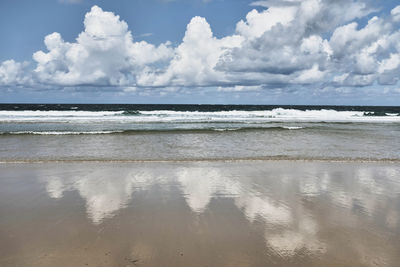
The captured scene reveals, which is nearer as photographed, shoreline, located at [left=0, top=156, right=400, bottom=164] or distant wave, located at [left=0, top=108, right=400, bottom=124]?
shoreline, located at [left=0, top=156, right=400, bottom=164]

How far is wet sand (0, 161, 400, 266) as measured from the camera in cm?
411

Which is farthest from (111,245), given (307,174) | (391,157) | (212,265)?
(391,157)

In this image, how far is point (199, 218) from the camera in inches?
216

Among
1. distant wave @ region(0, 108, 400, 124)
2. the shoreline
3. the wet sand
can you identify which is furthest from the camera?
distant wave @ region(0, 108, 400, 124)

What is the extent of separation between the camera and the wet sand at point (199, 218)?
4109 millimetres

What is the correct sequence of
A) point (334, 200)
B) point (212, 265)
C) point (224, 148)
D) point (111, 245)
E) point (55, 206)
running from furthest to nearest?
point (224, 148) → point (334, 200) → point (55, 206) → point (111, 245) → point (212, 265)

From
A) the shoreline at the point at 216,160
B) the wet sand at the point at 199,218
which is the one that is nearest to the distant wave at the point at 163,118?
the shoreline at the point at 216,160

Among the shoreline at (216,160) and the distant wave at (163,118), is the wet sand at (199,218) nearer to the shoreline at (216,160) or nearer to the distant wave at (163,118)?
the shoreline at (216,160)

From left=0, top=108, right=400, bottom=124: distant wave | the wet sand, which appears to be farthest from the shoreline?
left=0, top=108, right=400, bottom=124: distant wave

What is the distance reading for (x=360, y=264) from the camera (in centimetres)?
393

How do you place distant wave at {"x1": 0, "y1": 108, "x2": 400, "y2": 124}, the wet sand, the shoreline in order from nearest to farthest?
the wet sand < the shoreline < distant wave at {"x1": 0, "y1": 108, "x2": 400, "y2": 124}

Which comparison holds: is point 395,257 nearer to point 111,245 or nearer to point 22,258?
point 111,245

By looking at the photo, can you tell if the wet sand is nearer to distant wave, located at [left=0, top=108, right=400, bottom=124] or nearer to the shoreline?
the shoreline

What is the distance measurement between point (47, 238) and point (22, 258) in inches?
23.4
